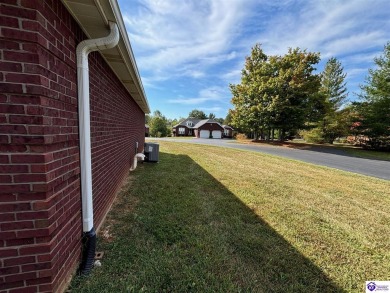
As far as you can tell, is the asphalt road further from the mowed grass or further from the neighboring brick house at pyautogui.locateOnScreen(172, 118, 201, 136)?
the neighboring brick house at pyautogui.locateOnScreen(172, 118, 201, 136)

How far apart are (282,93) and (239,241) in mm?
21226

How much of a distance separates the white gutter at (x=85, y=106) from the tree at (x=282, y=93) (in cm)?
2060

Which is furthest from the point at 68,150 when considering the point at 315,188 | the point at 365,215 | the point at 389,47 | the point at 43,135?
the point at 389,47

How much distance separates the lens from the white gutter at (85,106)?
2.14m

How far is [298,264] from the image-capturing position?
2408 mm

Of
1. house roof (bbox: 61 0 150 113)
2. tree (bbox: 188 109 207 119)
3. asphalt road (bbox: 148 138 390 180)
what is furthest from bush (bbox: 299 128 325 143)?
tree (bbox: 188 109 207 119)

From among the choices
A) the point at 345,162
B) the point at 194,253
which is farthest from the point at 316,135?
the point at 194,253

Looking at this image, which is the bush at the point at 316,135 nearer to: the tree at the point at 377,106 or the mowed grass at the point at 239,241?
the tree at the point at 377,106

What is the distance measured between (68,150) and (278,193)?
4988 millimetres

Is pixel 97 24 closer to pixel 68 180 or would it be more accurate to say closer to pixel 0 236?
pixel 68 180

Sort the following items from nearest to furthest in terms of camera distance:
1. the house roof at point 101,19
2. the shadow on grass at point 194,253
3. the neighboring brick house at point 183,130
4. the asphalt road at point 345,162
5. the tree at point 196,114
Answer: the house roof at point 101,19, the shadow on grass at point 194,253, the asphalt road at point 345,162, the neighboring brick house at point 183,130, the tree at point 196,114

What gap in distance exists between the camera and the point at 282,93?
20.8 meters

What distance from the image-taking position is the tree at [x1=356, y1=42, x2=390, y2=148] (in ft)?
59.6

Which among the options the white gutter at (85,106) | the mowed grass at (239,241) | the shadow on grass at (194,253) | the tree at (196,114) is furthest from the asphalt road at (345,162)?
the tree at (196,114)
